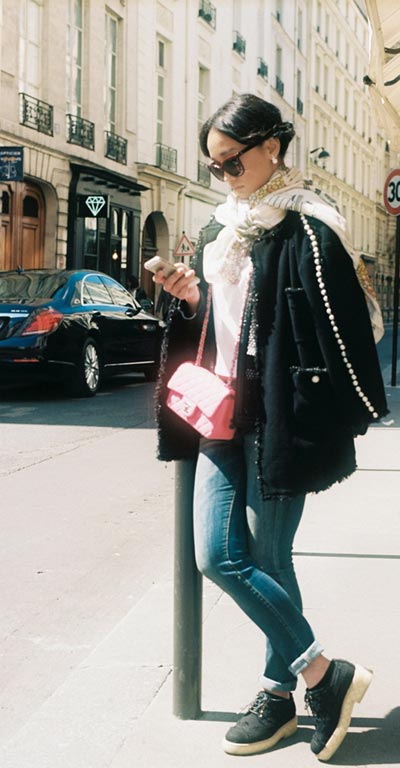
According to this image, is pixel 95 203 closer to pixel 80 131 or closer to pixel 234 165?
pixel 80 131

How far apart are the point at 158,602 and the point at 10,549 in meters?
1.50

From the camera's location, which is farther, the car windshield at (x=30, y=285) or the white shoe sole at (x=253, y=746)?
the car windshield at (x=30, y=285)

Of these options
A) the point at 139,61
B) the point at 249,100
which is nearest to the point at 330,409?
the point at 249,100

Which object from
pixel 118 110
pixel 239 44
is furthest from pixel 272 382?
pixel 239 44

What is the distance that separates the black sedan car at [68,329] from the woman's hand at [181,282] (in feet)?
31.7

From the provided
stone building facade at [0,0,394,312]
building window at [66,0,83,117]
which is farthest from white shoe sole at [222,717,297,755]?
building window at [66,0,83,117]

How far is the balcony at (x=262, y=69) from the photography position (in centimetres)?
4144

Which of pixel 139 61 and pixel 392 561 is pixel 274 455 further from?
pixel 139 61

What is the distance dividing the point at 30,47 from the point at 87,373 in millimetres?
12799

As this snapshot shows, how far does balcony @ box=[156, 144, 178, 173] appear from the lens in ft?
102

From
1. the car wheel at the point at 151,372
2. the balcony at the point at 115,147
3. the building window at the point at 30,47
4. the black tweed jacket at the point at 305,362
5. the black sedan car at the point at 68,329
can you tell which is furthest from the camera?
the balcony at the point at 115,147

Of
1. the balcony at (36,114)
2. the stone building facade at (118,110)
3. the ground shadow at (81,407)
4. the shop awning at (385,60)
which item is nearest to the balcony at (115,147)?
the stone building facade at (118,110)

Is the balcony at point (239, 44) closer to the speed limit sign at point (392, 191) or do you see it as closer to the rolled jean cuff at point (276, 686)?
the speed limit sign at point (392, 191)

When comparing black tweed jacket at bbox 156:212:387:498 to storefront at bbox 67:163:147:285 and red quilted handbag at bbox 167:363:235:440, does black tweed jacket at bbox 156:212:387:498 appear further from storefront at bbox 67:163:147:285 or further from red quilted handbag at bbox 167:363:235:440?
storefront at bbox 67:163:147:285
